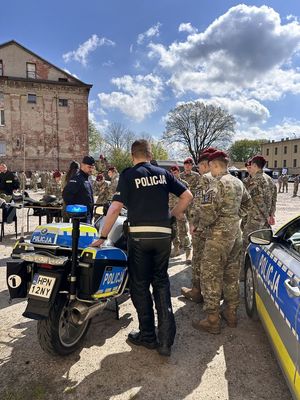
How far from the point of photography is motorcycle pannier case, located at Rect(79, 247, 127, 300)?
2641 mm

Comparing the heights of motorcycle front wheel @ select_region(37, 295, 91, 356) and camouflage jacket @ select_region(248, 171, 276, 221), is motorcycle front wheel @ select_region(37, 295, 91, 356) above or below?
below

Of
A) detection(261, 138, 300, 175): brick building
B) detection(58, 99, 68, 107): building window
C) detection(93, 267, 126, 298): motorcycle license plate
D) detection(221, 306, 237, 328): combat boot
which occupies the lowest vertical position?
detection(221, 306, 237, 328): combat boot

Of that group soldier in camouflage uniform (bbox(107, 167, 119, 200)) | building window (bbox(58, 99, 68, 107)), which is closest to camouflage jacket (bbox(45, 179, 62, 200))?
soldier in camouflage uniform (bbox(107, 167, 119, 200))

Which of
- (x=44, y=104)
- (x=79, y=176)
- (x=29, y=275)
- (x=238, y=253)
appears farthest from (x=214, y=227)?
(x=44, y=104)

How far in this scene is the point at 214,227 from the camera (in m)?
3.35

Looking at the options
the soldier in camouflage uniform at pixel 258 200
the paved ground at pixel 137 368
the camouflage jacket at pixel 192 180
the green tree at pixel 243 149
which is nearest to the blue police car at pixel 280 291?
the paved ground at pixel 137 368

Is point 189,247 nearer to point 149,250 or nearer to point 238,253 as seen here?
point 238,253

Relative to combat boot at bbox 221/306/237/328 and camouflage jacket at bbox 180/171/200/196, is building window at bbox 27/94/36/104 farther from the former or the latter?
combat boot at bbox 221/306/237/328

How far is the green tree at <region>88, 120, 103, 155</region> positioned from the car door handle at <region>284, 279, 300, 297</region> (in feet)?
169

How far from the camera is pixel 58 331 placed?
274 centimetres

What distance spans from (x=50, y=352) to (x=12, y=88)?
3664 cm

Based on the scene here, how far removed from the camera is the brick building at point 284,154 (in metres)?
74.5

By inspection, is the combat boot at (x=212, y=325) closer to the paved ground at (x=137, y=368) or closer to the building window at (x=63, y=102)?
the paved ground at (x=137, y=368)

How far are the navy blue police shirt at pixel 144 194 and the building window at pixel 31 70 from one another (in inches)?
1470
